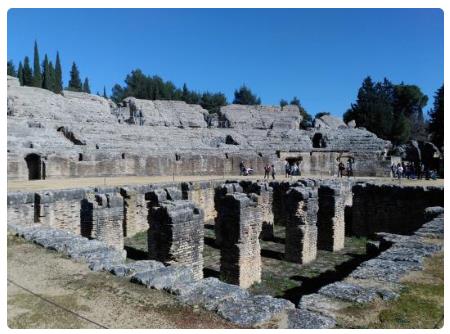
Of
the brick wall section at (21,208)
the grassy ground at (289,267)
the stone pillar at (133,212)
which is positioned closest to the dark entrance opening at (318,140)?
the grassy ground at (289,267)

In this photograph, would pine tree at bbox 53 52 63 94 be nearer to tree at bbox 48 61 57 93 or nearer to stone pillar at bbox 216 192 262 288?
tree at bbox 48 61 57 93

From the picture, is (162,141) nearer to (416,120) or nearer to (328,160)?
(328,160)

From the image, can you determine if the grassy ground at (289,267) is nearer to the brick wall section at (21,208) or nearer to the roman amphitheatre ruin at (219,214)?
the roman amphitheatre ruin at (219,214)

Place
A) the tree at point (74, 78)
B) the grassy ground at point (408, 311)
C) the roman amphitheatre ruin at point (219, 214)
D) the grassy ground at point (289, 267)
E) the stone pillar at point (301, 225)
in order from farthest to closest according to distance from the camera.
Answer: the tree at point (74, 78) → the stone pillar at point (301, 225) → the grassy ground at point (289, 267) → the roman amphitheatre ruin at point (219, 214) → the grassy ground at point (408, 311)

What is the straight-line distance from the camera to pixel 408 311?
15.3 ft

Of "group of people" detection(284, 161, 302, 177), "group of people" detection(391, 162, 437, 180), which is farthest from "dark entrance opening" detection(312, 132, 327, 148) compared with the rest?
"group of people" detection(391, 162, 437, 180)

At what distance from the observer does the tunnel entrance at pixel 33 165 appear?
20625 mm

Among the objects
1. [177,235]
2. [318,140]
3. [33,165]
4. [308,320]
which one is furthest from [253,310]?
[318,140]

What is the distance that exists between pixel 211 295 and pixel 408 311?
6.88 ft

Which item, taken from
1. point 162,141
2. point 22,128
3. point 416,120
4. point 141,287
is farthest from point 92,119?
point 416,120

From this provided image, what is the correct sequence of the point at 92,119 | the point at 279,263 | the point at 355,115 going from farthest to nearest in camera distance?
the point at 355,115 → the point at 92,119 → the point at 279,263

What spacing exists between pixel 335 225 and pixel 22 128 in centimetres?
1809

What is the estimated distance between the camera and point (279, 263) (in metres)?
12.2

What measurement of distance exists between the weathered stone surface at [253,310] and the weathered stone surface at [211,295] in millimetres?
93
